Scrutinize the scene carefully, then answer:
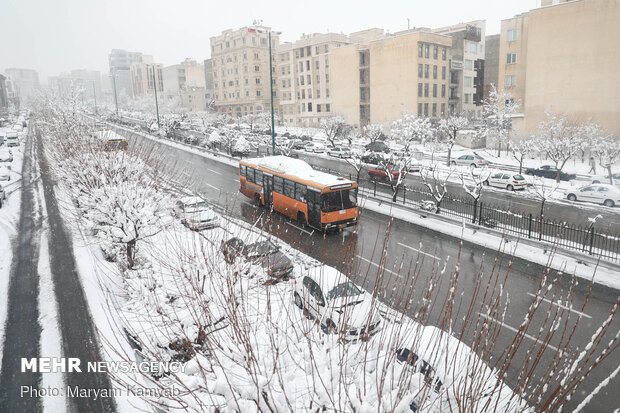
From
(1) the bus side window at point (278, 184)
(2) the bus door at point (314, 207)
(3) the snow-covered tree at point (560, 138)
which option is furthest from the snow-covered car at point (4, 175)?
(3) the snow-covered tree at point (560, 138)

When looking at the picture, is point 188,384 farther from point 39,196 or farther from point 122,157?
point 39,196

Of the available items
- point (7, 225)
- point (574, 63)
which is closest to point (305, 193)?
point (7, 225)

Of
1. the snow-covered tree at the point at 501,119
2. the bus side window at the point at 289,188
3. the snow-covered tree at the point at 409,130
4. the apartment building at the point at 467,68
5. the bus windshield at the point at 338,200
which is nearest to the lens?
the bus windshield at the point at 338,200

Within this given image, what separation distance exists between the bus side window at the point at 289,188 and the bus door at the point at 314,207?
5.11 feet

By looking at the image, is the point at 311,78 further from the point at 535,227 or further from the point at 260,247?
the point at 260,247

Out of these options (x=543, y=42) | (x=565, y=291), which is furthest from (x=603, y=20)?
(x=565, y=291)

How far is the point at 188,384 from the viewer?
4.55m

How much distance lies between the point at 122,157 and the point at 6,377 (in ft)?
29.0

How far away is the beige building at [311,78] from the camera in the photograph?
73750mm

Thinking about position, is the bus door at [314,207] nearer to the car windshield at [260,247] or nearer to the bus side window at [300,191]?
the bus side window at [300,191]

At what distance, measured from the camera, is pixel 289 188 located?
816 inches

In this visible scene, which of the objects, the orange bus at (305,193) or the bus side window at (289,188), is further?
the bus side window at (289,188)

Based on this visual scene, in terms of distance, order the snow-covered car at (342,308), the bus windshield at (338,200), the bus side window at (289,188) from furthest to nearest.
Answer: the bus side window at (289,188)
the bus windshield at (338,200)
the snow-covered car at (342,308)

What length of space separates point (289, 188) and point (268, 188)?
2.34 meters
